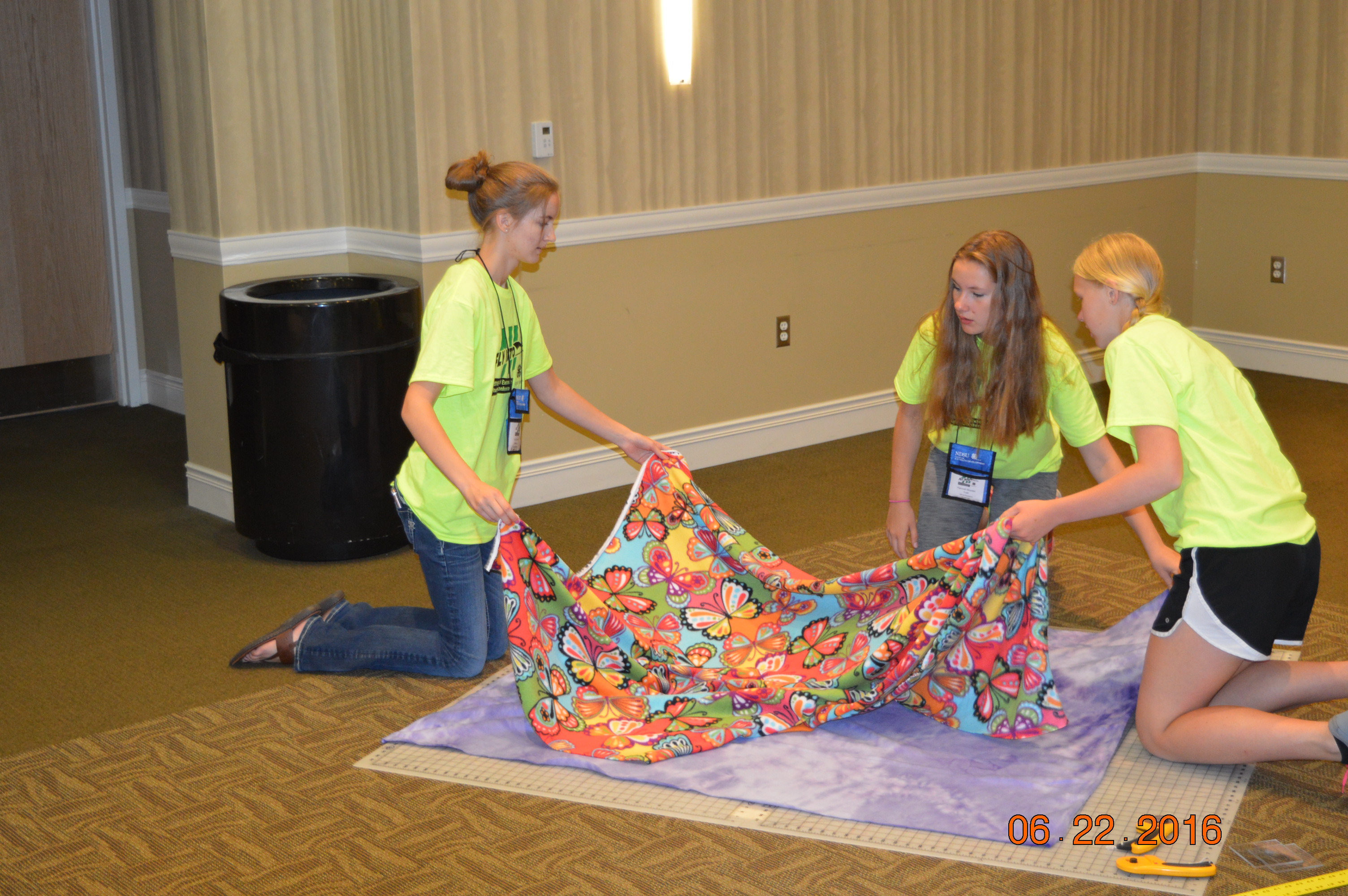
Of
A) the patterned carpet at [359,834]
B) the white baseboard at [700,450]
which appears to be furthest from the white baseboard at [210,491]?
the patterned carpet at [359,834]

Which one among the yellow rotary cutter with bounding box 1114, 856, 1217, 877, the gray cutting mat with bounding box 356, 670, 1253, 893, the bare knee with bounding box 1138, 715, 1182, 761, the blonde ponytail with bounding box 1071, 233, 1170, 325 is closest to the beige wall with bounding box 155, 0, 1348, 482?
the gray cutting mat with bounding box 356, 670, 1253, 893

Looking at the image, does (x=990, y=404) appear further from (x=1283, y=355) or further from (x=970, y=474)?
(x=1283, y=355)

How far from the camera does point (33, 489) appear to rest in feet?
17.3

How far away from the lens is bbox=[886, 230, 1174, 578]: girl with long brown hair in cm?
320

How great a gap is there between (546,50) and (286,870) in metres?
3.03

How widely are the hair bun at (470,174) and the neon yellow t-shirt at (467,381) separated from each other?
0.18 metres

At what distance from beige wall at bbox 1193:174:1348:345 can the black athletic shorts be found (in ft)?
14.5

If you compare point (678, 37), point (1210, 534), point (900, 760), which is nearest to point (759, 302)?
point (678, 37)

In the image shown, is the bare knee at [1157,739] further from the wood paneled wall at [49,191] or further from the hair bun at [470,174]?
the wood paneled wall at [49,191]

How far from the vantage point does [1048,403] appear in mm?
3336

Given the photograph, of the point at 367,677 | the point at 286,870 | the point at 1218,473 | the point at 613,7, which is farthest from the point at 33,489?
the point at 1218,473

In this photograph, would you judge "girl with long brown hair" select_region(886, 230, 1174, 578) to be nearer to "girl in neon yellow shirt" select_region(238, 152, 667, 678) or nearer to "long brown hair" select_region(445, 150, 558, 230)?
"girl in neon yellow shirt" select_region(238, 152, 667, 678)

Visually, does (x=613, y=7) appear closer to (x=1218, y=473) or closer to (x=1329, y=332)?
(x=1218, y=473)

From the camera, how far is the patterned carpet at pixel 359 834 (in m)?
2.53
